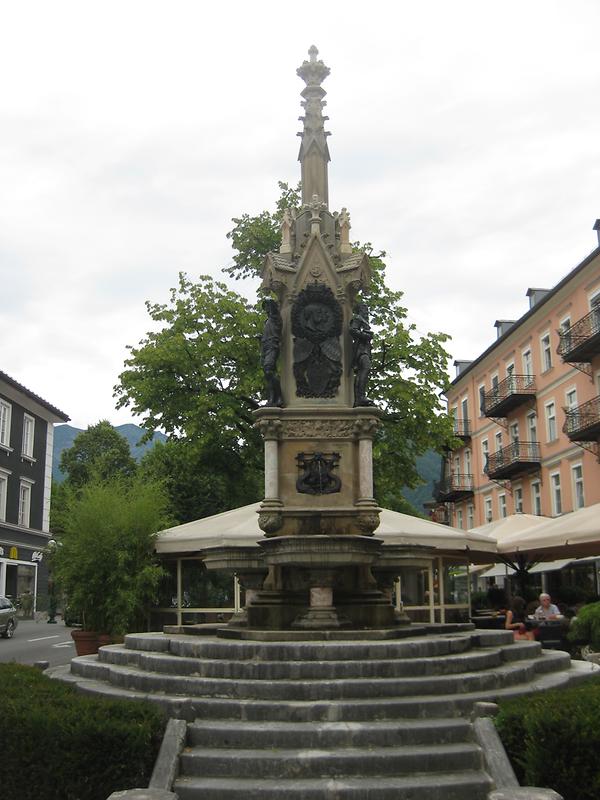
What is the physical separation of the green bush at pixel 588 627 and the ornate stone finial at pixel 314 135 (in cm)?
765

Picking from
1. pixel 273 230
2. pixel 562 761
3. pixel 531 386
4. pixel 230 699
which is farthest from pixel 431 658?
pixel 531 386

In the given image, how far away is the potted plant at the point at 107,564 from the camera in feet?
55.4

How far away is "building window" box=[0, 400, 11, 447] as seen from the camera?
41122 mm

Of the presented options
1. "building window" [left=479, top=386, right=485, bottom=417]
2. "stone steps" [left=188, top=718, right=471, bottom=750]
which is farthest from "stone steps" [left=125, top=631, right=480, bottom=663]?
"building window" [left=479, top=386, right=485, bottom=417]

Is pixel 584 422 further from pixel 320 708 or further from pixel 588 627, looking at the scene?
pixel 320 708

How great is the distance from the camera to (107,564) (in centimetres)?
1711

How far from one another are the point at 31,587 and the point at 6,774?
40.4 metres

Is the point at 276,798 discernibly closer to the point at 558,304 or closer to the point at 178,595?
the point at 178,595

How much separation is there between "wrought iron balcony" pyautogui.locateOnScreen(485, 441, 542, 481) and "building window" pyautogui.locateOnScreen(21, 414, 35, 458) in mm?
A: 23908

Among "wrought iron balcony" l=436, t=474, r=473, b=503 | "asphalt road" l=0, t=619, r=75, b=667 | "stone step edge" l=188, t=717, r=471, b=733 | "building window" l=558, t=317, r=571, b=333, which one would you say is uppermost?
"building window" l=558, t=317, r=571, b=333

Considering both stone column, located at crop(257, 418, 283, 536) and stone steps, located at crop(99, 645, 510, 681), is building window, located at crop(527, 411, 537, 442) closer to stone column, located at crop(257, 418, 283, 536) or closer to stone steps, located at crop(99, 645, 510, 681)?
stone column, located at crop(257, 418, 283, 536)

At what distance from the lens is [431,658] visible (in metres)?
8.35

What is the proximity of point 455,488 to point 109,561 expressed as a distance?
3471cm

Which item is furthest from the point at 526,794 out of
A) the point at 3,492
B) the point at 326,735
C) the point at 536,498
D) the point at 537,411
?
the point at 3,492
